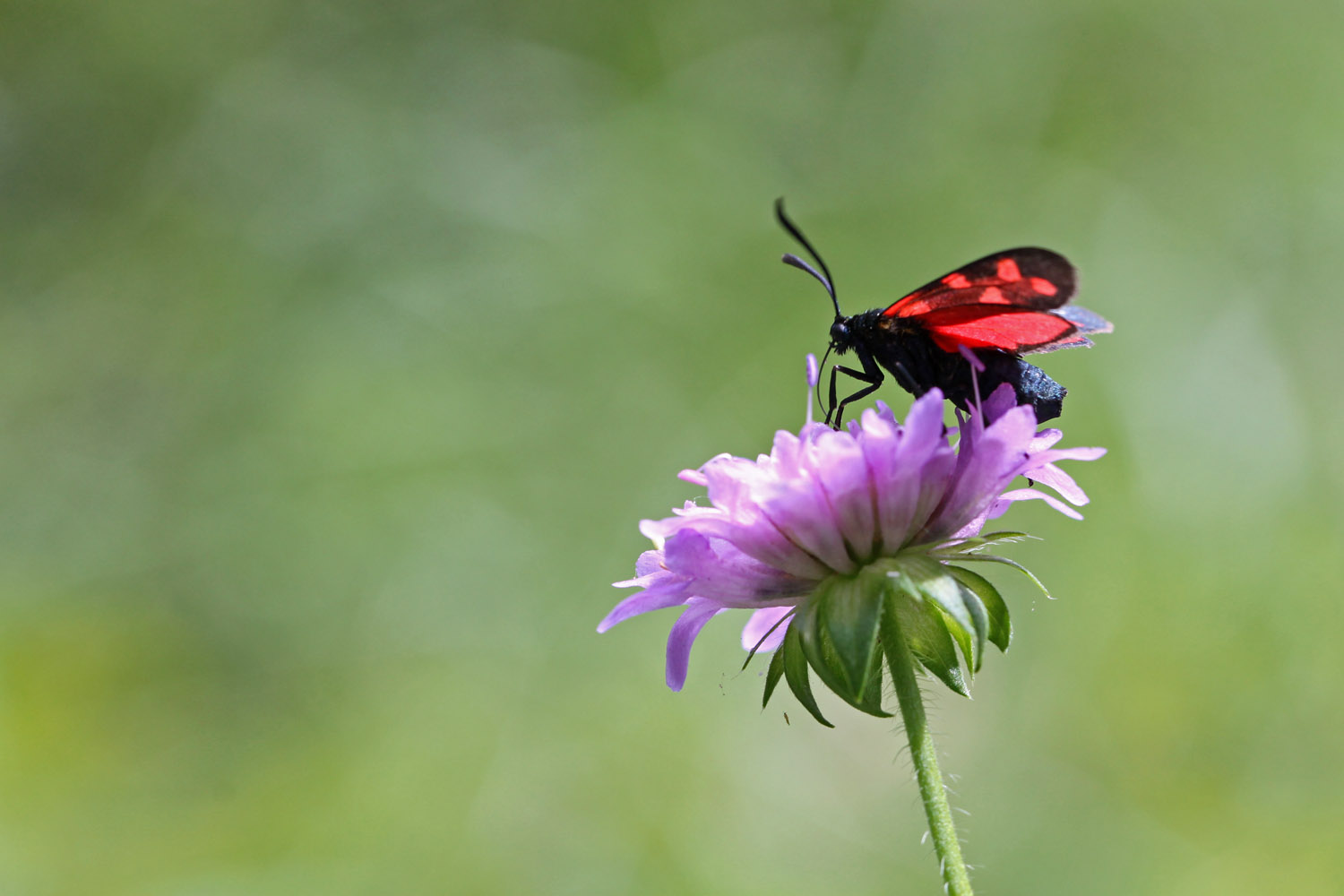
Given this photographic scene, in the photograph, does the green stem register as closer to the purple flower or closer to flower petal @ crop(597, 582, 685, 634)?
the purple flower

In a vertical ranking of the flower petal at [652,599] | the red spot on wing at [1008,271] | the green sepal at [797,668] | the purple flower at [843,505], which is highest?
the red spot on wing at [1008,271]

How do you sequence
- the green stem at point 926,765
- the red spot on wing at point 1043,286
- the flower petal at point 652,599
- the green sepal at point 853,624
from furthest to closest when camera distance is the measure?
the flower petal at point 652,599 → the red spot on wing at point 1043,286 → the green sepal at point 853,624 → the green stem at point 926,765

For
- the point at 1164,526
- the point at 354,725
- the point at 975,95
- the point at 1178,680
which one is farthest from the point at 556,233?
the point at 1178,680

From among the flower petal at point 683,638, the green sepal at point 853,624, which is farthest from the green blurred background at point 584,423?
the green sepal at point 853,624

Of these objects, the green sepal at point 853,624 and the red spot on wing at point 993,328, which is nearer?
the green sepal at point 853,624

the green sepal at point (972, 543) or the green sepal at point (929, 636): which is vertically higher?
the green sepal at point (972, 543)

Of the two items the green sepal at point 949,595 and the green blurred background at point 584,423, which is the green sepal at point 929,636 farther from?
the green blurred background at point 584,423
